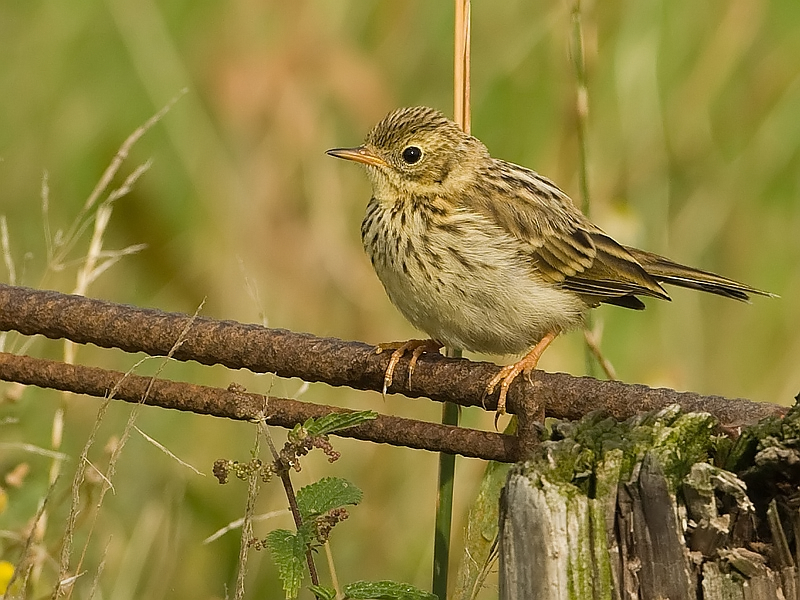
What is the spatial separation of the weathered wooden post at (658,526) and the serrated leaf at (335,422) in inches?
22.2

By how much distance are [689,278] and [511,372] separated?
44.4 inches

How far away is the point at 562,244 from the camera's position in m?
4.41

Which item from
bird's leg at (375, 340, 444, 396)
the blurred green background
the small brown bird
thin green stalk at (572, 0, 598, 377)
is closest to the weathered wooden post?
bird's leg at (375, 340, 444, 396)

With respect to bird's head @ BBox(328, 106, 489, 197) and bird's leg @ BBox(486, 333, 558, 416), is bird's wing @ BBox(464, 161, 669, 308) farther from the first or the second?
bird's leg @ BBox(486, 333, 558, 416)

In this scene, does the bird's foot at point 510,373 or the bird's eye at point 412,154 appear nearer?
the bird's foot at point 510,373

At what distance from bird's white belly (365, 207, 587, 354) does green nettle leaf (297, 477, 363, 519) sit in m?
1.59

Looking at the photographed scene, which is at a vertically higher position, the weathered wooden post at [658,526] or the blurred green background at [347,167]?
the blurred green background at [347,167]

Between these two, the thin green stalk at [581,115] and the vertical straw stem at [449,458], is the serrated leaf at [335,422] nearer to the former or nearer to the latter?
the vertical straw stem at [449,458]

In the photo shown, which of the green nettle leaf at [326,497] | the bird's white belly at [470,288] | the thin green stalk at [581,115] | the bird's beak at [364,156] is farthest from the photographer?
the bird's beak at [364,156]

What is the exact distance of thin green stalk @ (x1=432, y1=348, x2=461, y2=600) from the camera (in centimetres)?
292

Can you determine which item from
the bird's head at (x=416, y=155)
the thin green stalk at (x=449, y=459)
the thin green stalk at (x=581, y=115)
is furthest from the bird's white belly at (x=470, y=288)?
the thin green stalk at (x=581, y=115)

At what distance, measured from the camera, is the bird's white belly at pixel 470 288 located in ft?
13.1

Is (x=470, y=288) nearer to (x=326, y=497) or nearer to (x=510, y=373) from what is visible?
(x=510, y=373)

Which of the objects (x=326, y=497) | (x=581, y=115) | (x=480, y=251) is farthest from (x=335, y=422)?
(x=480, y=251)
